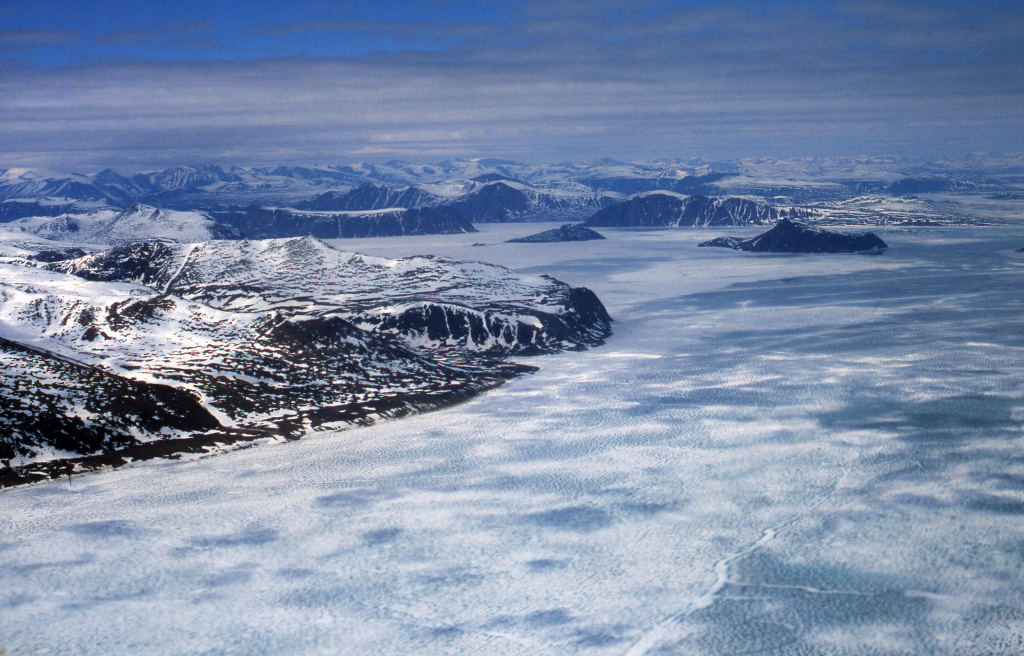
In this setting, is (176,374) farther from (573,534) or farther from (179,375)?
(573,534)

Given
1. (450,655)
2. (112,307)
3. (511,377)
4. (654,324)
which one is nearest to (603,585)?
(450,655)

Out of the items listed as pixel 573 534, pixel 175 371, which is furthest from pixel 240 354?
pixel 573 534

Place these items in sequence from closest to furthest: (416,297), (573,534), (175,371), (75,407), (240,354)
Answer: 1. (573,534)
2. (75,407)
3. (175,371)
4. (240,354)
5. (416,297)

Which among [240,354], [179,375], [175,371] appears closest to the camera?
[179,375]

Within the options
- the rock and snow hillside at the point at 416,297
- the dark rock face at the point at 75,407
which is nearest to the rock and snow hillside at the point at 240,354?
the dark rock face at the point at 75,407

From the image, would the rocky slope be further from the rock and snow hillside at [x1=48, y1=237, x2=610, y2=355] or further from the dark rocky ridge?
the rock and snow hillside at [x1=48, y1=237, x2=610, y2=355]

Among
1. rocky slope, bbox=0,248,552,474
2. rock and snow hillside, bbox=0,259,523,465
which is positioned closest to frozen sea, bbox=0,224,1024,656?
rocky slope, bbox=0,248,552,474

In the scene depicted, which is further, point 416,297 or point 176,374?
point 416,297

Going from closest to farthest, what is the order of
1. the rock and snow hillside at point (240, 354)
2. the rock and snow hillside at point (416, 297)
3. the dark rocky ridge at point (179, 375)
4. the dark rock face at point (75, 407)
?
1. the dark rock face at point (75, 407)
2. the dark rocky ridge at point (179, 375)
3. the rock and snow hillside at point (240, 354)
4. the rock and snow hillside at point (416, 297)

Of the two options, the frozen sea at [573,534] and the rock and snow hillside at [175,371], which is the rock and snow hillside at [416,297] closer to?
the rock and snow hillside at [175,371]

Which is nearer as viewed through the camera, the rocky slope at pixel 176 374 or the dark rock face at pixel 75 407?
the dark rock face at pixel 75 407
